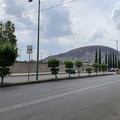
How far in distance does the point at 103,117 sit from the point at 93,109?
140 cm

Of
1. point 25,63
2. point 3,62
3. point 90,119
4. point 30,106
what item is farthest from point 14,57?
point 25,63

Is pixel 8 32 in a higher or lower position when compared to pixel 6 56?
higher

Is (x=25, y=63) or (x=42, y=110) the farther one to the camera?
(x=25, y=63)

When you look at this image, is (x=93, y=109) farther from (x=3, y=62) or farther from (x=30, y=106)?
(x=3, y=62)

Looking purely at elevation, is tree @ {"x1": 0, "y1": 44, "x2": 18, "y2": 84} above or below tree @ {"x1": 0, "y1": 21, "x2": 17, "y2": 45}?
below

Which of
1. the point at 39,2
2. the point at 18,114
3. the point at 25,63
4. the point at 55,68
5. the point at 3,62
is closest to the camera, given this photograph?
the point at 18,114

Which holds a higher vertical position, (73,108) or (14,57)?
(14,57)

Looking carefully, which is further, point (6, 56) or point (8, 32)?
point (8, 32)

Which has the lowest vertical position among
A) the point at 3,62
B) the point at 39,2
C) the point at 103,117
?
the point at 103,117

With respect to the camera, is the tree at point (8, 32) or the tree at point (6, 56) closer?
the tree at point (6, 56)

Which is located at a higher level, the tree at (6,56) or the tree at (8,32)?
the tree at (8,32)

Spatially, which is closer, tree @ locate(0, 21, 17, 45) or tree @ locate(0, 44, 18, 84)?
tree @ locate(0, 44, 18, 84)

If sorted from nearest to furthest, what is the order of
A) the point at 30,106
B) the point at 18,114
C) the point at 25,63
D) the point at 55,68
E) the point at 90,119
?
the point at 90,119 < the point at 18,114 < the point at 30,106 < the point at 55,68 < the point at 25,63

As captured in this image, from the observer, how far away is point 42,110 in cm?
941
